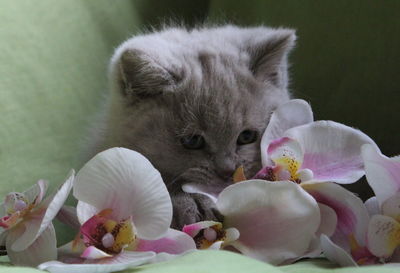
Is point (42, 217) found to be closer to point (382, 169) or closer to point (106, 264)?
point (106, 264)

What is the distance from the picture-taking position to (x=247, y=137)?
1.14 meters

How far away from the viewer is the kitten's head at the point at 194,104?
1085 mm

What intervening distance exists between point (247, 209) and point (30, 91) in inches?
29.6

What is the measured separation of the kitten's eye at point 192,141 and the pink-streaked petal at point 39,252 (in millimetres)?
342

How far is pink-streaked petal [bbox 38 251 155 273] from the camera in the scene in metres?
0.71

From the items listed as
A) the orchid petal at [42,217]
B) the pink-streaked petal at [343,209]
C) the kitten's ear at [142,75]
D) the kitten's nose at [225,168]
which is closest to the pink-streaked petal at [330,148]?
the pink-streaked petal at [343,209]

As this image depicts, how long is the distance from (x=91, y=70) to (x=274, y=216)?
0.86m

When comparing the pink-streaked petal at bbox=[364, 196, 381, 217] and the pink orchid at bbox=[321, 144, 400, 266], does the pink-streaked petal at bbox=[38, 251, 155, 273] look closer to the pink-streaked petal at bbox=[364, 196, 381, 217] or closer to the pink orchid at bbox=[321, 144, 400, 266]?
the pink orchid at bbox=[321, 144, 400, 266]

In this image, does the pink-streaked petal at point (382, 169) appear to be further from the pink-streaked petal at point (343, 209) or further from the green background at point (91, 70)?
the green background at point (91, 70)

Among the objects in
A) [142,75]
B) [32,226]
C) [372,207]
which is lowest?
[372,207]

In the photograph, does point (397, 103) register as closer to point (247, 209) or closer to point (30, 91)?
point (247, 209)

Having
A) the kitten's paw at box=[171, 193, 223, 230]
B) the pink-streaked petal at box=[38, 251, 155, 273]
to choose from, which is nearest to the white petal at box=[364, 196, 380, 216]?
the kitten's paw at box=[171, 193, 223, 230]

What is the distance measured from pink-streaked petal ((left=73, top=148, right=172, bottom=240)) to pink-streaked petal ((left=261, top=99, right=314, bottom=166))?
30 cm

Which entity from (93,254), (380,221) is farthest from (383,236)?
(93,254)
